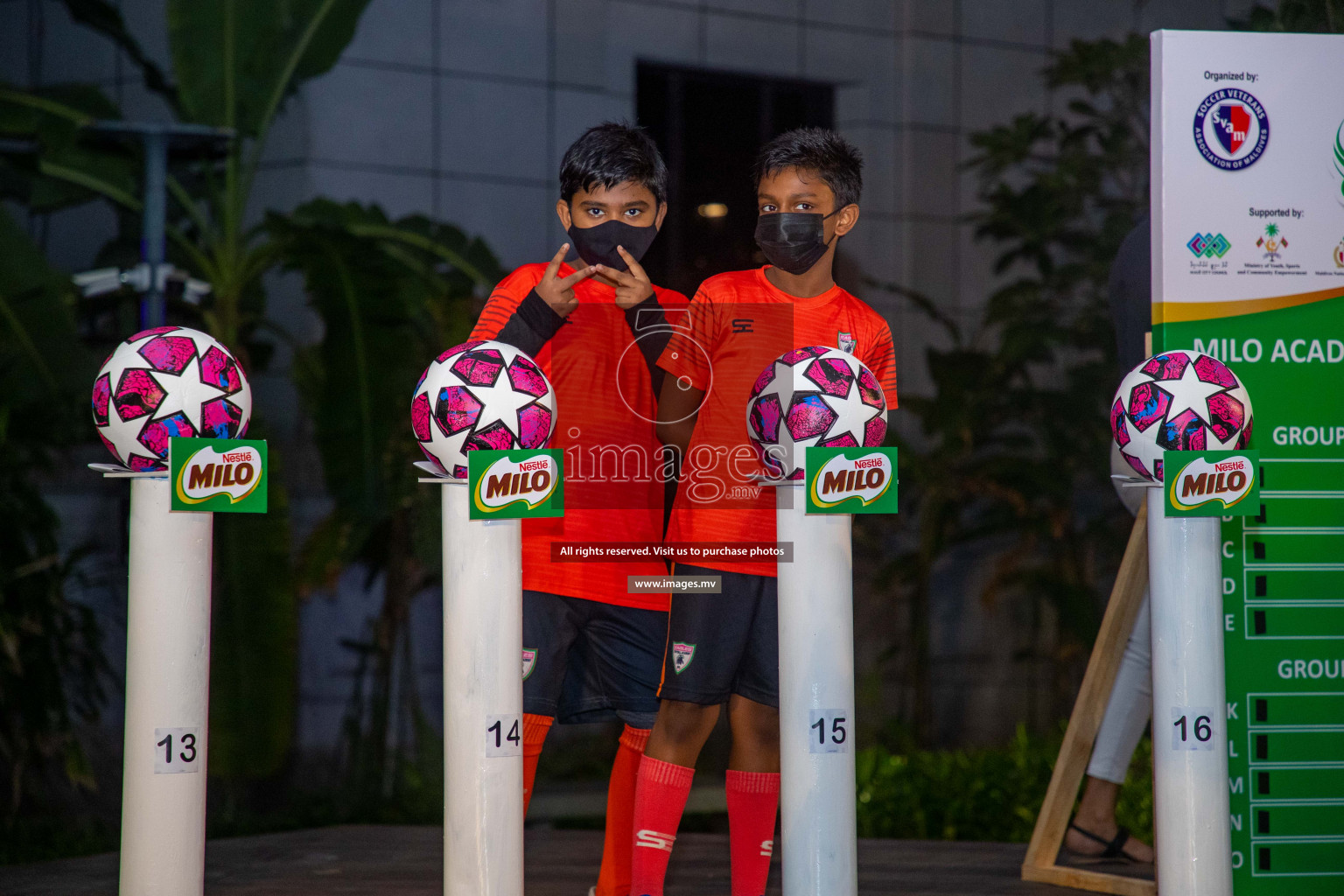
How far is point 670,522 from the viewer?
9.96ft

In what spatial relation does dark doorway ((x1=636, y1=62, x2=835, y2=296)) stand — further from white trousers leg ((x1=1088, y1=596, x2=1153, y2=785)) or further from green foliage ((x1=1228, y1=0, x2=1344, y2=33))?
green foliage ((x1=1228, y1=0, x2=1344, y2=33))

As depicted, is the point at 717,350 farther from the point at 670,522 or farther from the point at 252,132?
the point at 252,132

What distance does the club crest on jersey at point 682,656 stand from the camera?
2.89 metres

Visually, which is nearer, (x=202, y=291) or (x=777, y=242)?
(x=777, y=242)

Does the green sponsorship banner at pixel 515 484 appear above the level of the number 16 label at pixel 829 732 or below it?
above

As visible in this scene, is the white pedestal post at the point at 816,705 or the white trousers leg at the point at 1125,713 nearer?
the white pedestal post at the point at 816,705

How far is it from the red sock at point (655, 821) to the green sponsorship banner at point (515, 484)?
0.73 meters

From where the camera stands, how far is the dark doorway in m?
3.14

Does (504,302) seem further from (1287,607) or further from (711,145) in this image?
(1287,607)

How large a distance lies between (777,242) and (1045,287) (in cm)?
422

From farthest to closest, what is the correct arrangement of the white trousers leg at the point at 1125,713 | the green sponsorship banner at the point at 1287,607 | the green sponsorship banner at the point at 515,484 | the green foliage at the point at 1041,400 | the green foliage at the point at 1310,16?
the green foliage at the point at 1041,400 → the green foliage at the point at 1310,16 → the white trousers leg at the point at 1125,713 → the green sponsorship banner at the point at 1287,607 → the green sponsorship banner at the point at 515,484

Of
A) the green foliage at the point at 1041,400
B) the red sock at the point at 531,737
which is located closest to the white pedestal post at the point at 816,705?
the red sock at the point at 531,737

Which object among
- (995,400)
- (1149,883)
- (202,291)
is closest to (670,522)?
(1149,883)

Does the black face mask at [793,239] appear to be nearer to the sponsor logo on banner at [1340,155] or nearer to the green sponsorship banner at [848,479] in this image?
the green sponsorship banner at [848,479]
